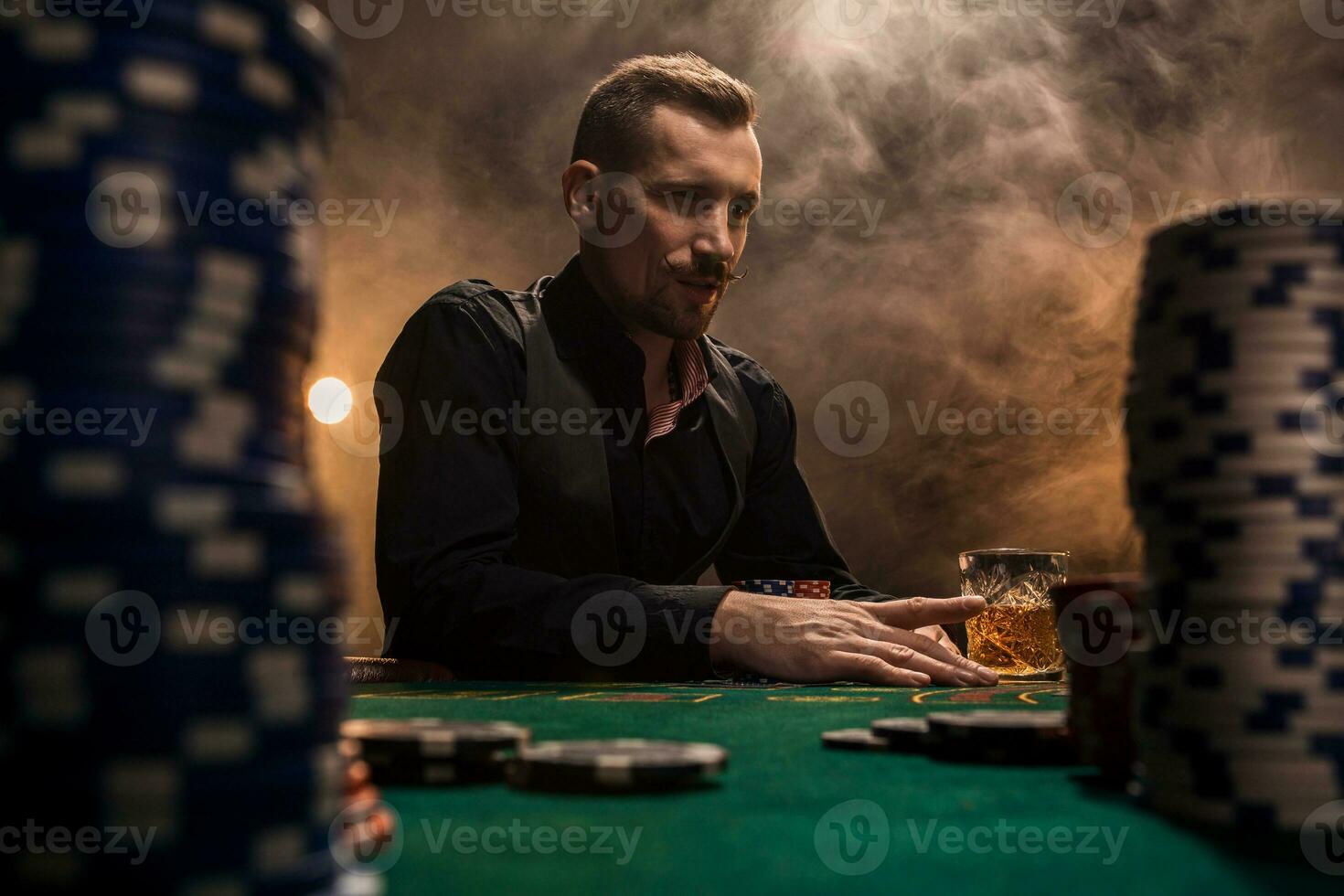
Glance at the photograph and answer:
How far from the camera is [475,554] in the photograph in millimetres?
2809

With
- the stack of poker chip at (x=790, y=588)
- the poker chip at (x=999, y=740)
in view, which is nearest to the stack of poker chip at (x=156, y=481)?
the poker chip at (x=999, y=740)

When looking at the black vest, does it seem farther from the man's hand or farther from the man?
the man's hand

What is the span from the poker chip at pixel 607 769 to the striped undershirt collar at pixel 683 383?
265cm

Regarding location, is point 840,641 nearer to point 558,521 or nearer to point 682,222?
point 558,521

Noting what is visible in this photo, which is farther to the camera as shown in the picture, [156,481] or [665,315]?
[665,315]

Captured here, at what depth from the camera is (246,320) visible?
61 cm

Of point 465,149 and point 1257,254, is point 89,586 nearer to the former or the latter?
point 1257,254

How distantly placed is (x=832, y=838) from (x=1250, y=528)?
36cm

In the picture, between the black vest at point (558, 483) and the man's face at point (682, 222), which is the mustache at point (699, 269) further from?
the black vest at point (558, 483)

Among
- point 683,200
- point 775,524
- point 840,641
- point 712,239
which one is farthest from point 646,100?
point 840,641

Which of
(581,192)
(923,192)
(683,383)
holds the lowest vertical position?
(683,383)

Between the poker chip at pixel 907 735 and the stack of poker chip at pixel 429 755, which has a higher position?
the stack of poker chip at pixel 429 755

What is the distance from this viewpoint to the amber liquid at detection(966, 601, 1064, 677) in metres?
2.75

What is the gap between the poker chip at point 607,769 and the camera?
914mm
